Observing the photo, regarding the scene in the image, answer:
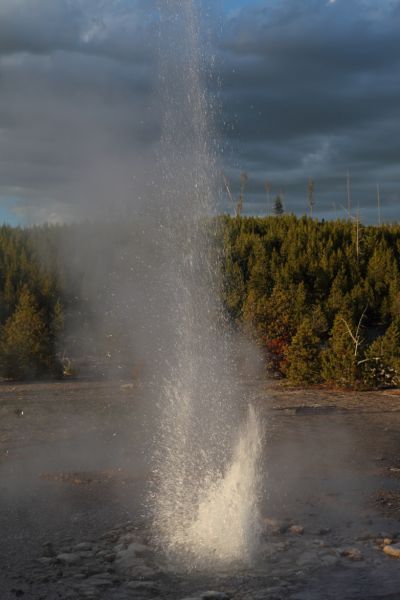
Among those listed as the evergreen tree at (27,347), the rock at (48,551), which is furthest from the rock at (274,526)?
the evergreen tree at (27,347)

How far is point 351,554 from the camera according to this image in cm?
409

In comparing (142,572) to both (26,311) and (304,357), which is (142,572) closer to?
(304,357)

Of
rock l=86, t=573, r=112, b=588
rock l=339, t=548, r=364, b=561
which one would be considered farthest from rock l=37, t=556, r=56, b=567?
rock l=339, t=548, r=364, b=561

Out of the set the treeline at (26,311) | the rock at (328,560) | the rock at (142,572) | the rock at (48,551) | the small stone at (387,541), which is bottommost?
the small stone at (387,541)

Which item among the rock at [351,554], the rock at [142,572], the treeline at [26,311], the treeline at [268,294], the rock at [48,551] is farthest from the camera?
the treeline at [26,311]

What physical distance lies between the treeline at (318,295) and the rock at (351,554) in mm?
8039

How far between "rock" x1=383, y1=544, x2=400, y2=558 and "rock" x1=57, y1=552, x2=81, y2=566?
1669 millimetres

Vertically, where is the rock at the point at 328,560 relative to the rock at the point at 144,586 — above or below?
below

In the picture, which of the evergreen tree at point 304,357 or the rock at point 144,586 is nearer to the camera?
the rock at point 144,586

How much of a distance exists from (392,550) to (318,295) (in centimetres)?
1466

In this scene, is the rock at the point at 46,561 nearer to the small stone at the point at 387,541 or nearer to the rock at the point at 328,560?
the rock at the point at 328,560

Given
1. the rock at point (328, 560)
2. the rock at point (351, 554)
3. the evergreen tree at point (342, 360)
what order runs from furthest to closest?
1. the evergreen tree at point (342, 360)
2. the rock at point (351, 554)
3. the rock at point (328, 560)

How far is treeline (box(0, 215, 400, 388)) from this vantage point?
12672mm

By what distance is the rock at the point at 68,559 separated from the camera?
404 cm
